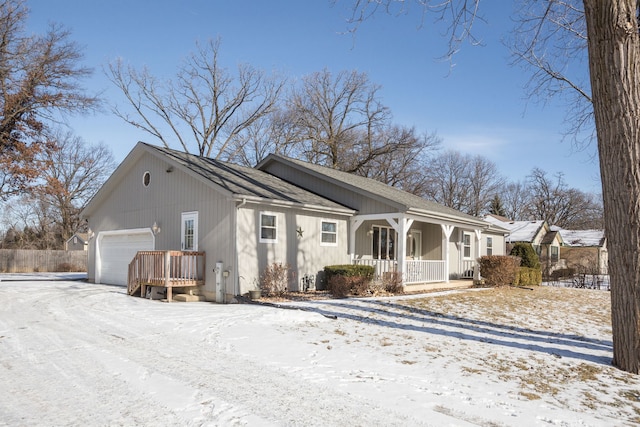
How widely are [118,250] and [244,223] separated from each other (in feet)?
24.0

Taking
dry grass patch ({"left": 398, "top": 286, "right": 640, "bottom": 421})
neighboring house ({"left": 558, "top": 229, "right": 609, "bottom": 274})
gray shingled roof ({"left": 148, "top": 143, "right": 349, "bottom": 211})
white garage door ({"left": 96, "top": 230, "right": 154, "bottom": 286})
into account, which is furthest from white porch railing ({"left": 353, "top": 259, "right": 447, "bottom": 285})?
neighboring house ({"left": 558, "top": 229, "right": 609, "bottom": 274})

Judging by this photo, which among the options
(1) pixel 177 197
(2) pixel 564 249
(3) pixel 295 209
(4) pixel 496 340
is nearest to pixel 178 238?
(1) pixel 177 197

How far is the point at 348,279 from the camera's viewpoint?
13859 millimetres

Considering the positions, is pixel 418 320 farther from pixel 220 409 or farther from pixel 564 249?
pixel 564 249

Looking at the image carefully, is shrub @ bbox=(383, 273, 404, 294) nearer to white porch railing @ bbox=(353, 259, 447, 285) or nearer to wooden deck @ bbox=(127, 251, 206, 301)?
white porch railing @ bbox=(353, 259, 447, 285)

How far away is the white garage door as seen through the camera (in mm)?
16506

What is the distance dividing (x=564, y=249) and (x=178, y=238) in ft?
123

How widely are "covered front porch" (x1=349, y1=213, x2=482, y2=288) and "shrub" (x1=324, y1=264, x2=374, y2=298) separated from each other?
0.79m

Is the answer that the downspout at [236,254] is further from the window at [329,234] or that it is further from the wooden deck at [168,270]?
the window at [329,234]

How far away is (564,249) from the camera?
1641 inches

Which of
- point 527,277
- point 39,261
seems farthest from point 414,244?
point 39,261

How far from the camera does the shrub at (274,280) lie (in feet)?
43.9

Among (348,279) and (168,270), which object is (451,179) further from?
(168,270)

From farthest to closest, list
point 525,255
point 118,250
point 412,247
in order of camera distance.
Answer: point 525,255
point 412,247
point 118,250
